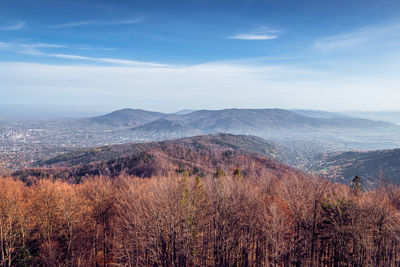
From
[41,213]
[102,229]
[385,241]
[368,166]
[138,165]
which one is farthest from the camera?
[368,166]

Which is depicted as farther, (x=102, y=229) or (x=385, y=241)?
(x=102, y=229)

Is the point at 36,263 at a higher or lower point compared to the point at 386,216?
lower

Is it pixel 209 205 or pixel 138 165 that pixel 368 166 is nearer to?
pixel 138 165

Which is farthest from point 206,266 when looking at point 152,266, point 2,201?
point 2,201

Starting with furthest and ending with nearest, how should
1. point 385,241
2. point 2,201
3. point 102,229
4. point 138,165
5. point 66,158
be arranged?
point 66,158 < point 138,165 < point 102,229 < point 2,201 < point 385,241

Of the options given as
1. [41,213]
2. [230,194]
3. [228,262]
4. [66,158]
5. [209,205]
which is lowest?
[66,158]

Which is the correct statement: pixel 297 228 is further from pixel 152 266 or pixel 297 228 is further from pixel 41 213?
pixel 41 213

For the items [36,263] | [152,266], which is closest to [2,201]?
[36,263]
